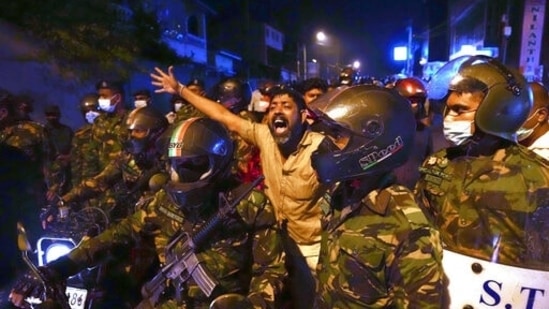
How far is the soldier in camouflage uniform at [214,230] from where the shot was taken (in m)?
2.76

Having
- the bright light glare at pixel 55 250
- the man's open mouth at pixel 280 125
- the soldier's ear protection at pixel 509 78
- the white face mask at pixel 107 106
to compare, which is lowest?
the bright light glare at pixel 55 250

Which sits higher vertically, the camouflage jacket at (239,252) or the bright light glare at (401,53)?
the bright light glare at (401,53)

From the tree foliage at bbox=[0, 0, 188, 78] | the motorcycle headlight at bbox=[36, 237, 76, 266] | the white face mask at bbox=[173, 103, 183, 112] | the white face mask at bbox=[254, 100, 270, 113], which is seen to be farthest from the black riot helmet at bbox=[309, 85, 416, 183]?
the tree foliage at bbox=[0, 0, 188, 78]

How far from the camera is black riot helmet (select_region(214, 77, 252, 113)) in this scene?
6.82 metres

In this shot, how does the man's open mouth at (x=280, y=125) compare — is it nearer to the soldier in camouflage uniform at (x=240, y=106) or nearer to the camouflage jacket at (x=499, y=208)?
the soldier in camouflage uniform at (x=240, y=106)

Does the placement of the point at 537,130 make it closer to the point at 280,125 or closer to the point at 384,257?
the point at 280,125

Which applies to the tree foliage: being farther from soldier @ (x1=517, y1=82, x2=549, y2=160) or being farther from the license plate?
soldier @ (x1=517, y1=82, x2=549, y2=160)

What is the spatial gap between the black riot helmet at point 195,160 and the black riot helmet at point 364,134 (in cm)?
78

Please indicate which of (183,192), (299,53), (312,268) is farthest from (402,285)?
(299,53)

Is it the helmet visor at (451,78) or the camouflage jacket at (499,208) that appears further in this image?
the helmet visor at (451,78)

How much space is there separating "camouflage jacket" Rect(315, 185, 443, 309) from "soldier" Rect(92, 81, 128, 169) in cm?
369

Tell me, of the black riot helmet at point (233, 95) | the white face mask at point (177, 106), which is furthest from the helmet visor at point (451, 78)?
the white face mask at point (177, 106)

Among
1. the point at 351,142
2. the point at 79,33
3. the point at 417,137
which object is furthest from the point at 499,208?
the point at 79,33

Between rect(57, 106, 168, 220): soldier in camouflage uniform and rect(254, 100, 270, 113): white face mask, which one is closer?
rect(57, 106, 168, 220): soldier in camouflage uniform
